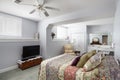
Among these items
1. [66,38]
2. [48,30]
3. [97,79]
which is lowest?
[97,79]

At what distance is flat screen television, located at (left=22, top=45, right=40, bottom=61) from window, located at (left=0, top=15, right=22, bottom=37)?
817mm

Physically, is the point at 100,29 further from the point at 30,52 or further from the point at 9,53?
the point at 9,53

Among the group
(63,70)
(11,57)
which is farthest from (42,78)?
(11,57)

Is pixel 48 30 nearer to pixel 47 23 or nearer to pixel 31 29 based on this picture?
pixel 47 23

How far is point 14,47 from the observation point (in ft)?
12.3

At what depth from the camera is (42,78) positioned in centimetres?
220

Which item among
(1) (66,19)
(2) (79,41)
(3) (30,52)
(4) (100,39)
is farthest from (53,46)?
(4) (100,39)

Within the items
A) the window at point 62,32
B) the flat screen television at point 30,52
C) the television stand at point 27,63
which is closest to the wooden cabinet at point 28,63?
the television stand at point 27,63

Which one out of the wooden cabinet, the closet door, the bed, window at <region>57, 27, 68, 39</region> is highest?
window at <region>57, 27, 68, 39</region>

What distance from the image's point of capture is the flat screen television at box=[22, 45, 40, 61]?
12.9 ft

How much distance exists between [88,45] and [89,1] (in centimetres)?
419

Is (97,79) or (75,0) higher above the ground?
(75,0)

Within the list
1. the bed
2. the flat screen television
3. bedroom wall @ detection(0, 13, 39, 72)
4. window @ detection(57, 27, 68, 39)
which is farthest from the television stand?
window @ detection(57, 27, 68, 39)

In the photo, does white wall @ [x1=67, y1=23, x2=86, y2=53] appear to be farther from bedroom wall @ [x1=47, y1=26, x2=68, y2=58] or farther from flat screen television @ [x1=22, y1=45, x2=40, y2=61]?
flat screen television @ [x1=22, y1=45, x2=40, y2=61]
